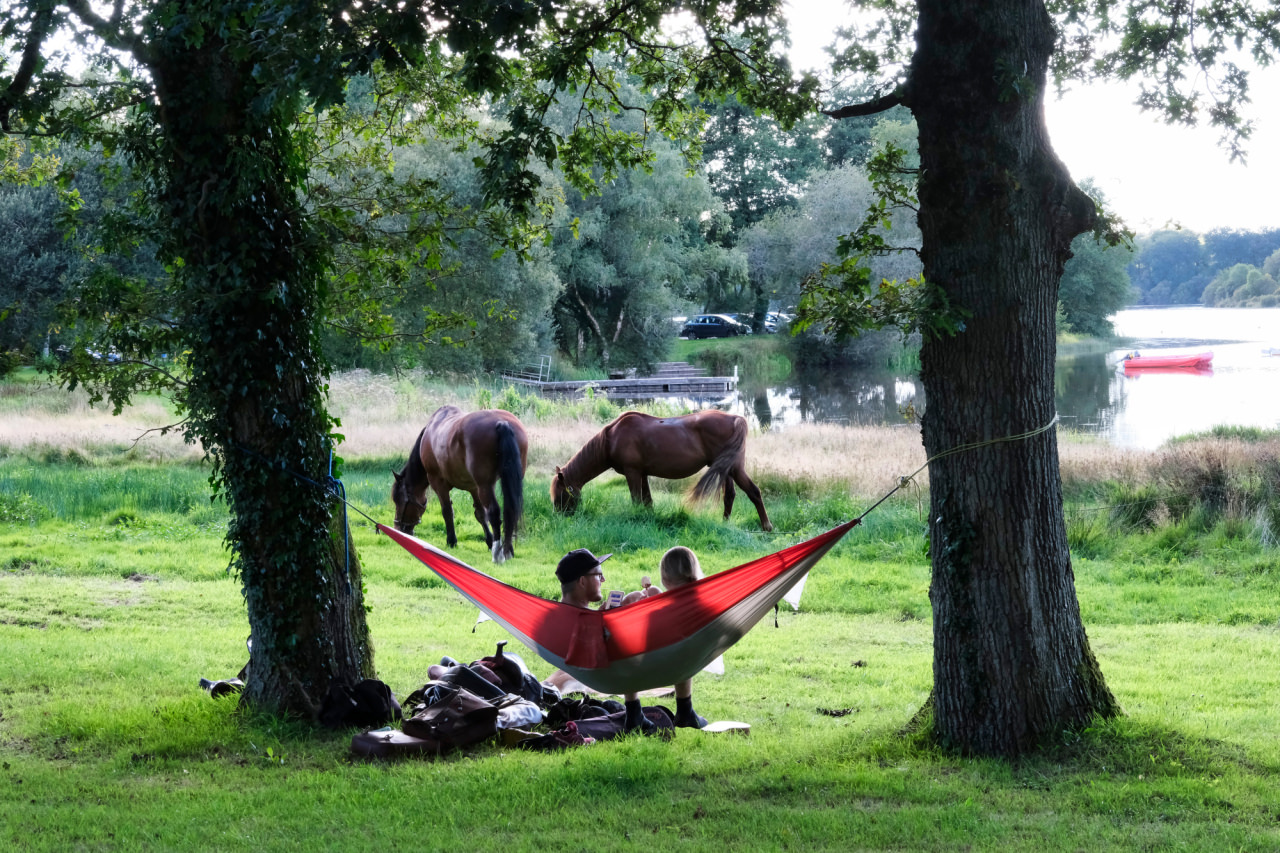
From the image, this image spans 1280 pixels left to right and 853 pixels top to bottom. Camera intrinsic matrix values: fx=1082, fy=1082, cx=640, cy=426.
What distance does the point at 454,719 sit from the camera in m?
4.66

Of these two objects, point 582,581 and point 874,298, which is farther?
point 582,581

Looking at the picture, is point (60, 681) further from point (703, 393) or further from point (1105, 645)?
point (703, 393)

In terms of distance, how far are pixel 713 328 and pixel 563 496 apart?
35.0 meters

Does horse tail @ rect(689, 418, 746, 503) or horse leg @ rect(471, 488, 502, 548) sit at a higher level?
horse tail @ rect(689, 418, 746, 503)

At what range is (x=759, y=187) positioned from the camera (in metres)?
46.8

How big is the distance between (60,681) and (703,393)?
25.5m

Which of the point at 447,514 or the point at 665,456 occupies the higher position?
the point at 665,456

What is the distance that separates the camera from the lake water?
2284 centimetres

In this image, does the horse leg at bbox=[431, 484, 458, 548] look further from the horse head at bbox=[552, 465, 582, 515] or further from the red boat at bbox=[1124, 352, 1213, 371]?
the red boat at bbox=[1124, 352, 1213, 371]

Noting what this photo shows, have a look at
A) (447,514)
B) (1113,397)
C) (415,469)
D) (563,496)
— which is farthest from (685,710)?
(1113,397)

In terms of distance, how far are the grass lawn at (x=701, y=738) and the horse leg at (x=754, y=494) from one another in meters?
1.22

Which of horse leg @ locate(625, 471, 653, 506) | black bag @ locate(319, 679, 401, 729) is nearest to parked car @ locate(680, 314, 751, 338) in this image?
horse leg @ locate(625, 471, 653, 506)

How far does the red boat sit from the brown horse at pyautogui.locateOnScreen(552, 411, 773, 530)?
27664 mm

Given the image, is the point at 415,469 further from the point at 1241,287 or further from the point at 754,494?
the point at 1241,287
